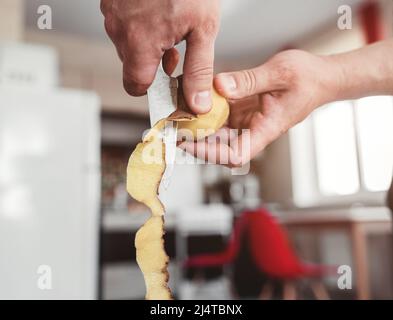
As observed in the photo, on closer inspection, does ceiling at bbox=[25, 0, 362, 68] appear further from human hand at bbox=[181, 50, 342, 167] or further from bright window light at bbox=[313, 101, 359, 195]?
bright window light at bbox=[313, 101, 359, 195]

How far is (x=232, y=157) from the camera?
344 mm

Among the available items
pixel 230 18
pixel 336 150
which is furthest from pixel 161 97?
pixel 336 150

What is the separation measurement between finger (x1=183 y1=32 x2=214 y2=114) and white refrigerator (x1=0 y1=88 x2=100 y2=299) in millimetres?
1148

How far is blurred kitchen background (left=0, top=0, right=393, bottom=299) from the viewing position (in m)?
1.14

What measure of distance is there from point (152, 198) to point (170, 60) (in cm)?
10

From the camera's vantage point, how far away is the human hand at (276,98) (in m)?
0.35

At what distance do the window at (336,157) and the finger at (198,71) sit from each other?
1.62 meters

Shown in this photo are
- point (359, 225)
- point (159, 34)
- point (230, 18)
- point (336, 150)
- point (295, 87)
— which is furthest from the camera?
point (336, 150)

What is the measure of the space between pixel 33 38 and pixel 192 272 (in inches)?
68.1

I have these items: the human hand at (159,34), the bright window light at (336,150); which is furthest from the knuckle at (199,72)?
the bright window light at (336,150)

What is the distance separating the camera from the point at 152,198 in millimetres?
259

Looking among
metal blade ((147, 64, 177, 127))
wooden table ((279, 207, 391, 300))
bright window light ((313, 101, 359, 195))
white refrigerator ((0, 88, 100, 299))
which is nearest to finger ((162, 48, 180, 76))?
metal blade ((147, 64, 177, 127))

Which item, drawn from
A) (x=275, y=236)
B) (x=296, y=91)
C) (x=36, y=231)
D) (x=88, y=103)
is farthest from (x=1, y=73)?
(x=296, y=91)

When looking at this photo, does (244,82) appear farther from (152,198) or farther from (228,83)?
(152,198)
